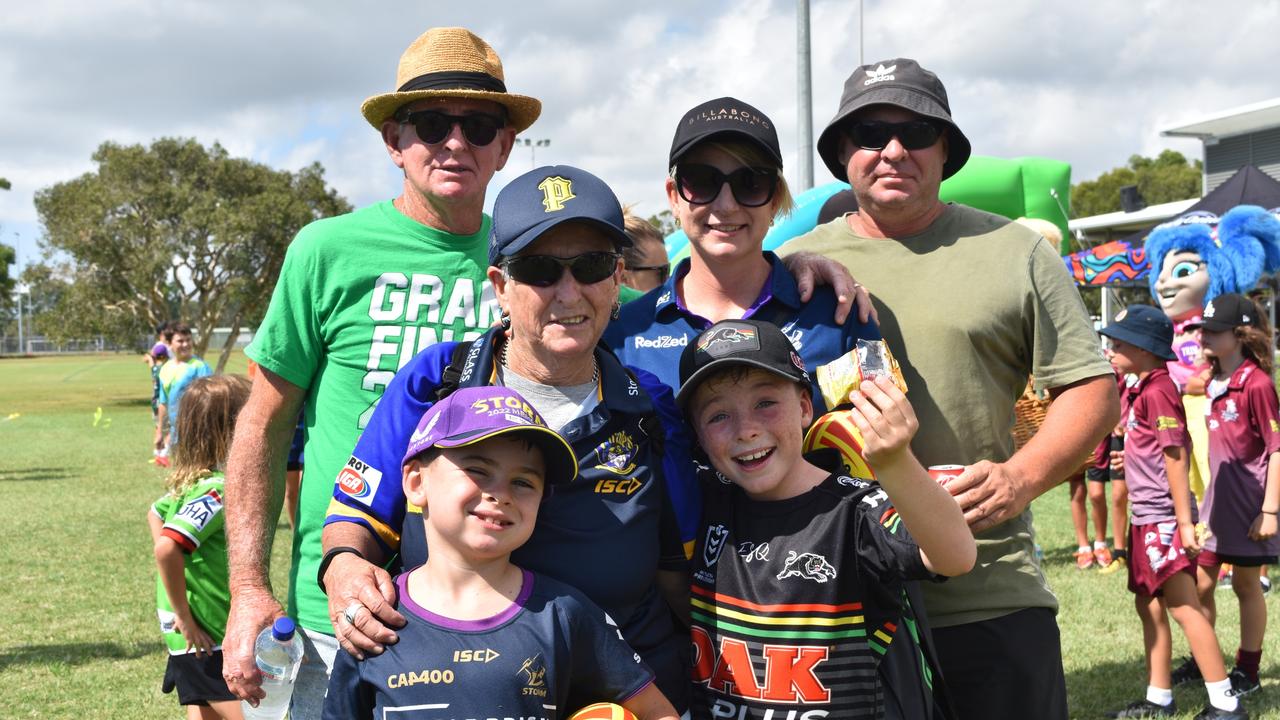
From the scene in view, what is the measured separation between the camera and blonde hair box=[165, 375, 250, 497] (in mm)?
5484

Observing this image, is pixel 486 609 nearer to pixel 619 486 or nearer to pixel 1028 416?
pixel 619 486

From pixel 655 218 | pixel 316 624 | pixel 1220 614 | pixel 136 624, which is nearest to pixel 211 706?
pixel 316 624

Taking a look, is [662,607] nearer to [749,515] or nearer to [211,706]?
[749,515]

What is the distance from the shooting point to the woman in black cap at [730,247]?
2.98 m

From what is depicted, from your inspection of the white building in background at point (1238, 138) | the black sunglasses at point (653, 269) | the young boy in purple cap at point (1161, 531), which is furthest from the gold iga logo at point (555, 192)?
the white building in background at point (1238, 138)

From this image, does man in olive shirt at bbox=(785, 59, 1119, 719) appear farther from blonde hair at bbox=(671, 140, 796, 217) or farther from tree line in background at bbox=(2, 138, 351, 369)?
tree line in background at bbox=(2, 138, 351, 369)

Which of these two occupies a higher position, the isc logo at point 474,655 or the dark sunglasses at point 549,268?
the dark sunglasses at point 549,268

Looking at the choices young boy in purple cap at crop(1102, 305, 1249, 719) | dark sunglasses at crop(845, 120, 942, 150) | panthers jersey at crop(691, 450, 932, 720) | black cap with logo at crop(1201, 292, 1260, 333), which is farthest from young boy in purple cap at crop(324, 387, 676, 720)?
black cap with logo at crop(1201, 292, 1260, 333)

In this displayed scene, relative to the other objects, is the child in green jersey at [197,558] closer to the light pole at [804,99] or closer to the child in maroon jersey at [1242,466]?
the child in maroon jersey at [1242,466]

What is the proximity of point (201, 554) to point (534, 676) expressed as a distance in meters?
3.75

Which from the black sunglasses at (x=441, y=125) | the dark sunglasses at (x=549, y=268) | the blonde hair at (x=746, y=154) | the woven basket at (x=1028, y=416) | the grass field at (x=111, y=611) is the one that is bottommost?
the grass field at (x=111, y=611)

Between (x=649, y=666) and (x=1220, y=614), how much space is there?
793cm

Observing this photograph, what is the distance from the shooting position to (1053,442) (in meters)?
3.03

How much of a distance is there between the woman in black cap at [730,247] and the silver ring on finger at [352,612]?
109cm
